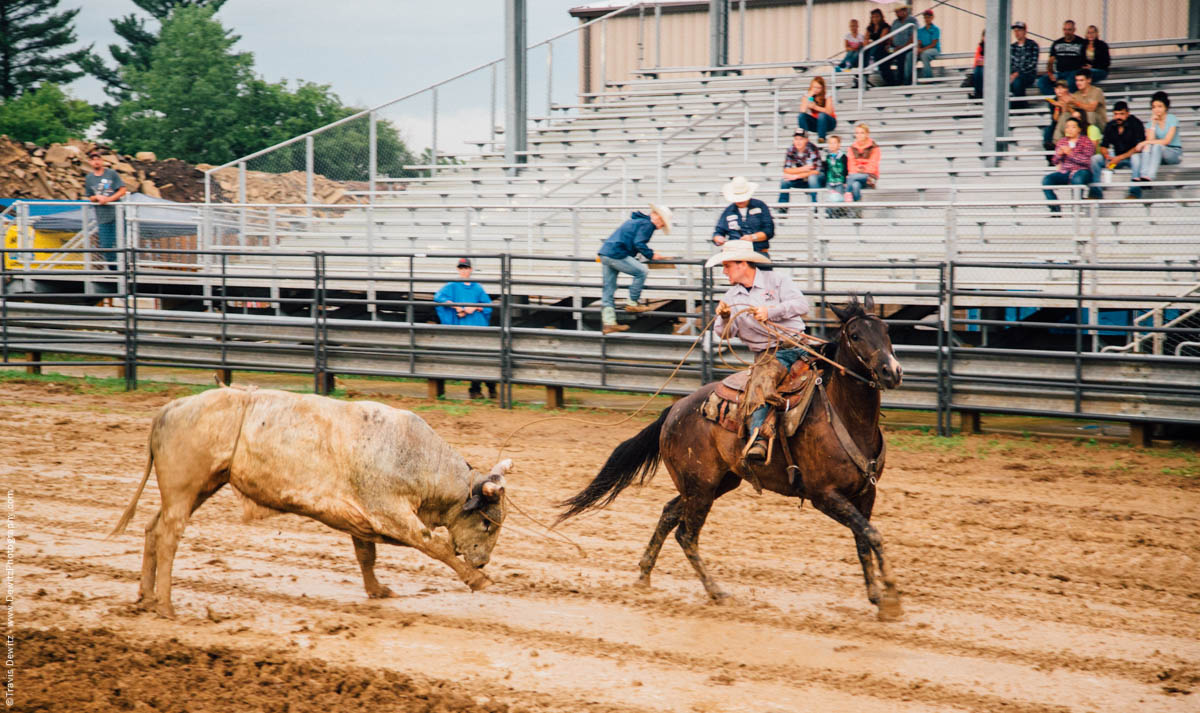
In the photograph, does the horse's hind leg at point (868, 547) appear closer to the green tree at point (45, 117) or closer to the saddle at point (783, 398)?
the saddle at point (783, 398)

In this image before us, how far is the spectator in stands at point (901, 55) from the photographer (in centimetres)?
2202

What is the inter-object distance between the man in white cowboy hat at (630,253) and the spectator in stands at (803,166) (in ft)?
10.4

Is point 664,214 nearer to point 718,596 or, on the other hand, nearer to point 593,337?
point 593,337

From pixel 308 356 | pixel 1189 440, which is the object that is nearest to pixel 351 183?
pixel 308 356

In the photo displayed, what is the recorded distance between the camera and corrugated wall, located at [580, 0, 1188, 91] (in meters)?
26.5

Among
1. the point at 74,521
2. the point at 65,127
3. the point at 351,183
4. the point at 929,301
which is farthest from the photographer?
the point at 65,127

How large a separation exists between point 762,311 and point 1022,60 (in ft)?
49.2

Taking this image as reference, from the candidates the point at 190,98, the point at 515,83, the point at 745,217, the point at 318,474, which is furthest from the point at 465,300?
the point at 190,98

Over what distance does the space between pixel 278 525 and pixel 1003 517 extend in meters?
5.76

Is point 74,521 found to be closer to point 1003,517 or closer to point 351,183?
point 1003,517

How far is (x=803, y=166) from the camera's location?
53.6 feet

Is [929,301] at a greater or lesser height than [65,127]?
lesser

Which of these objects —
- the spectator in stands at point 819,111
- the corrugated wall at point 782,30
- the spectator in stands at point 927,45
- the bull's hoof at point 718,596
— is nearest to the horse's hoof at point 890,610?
the bull's hoof at point 718,596

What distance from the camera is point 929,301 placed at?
13.0m
